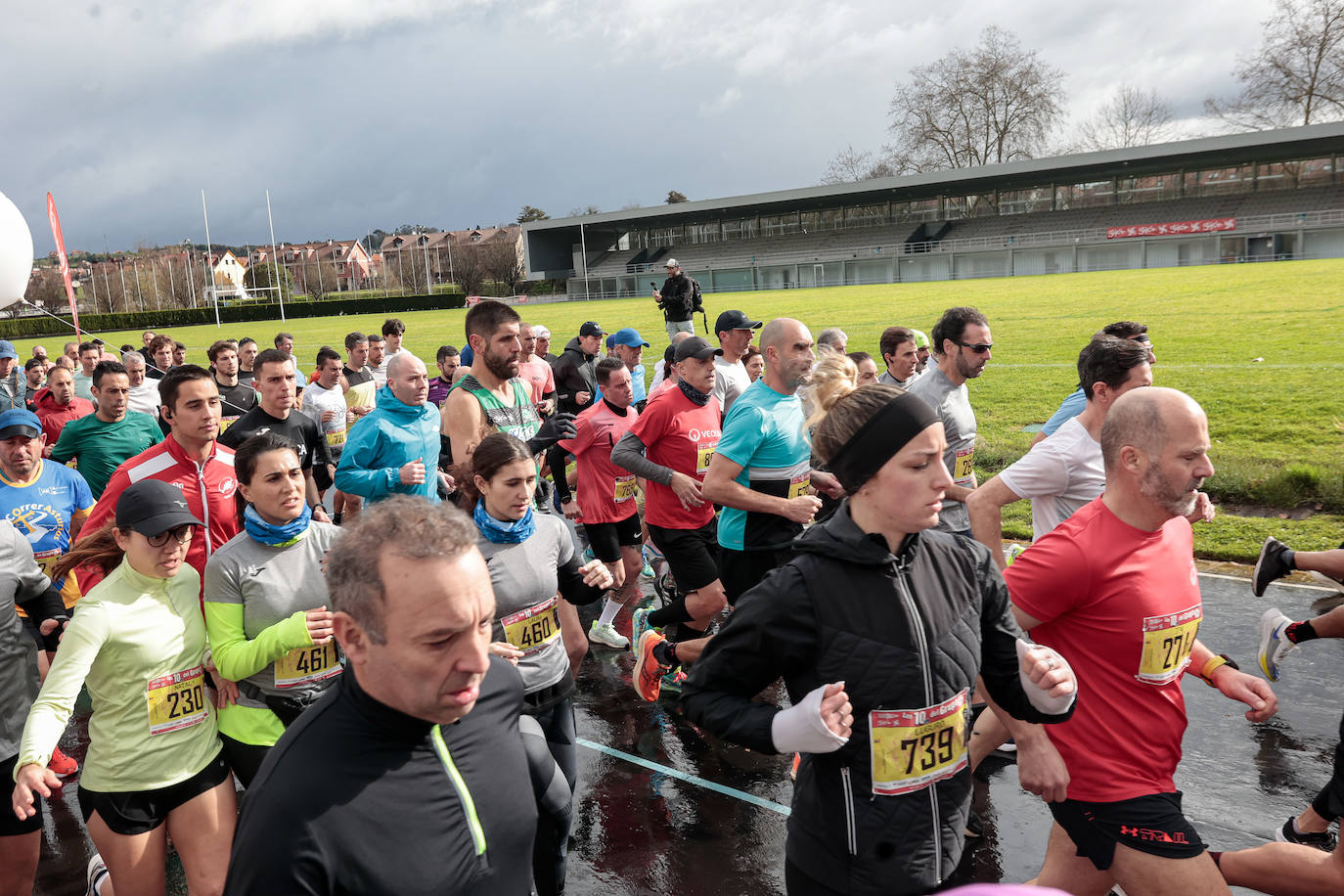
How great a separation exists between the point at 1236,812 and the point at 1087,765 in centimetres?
208

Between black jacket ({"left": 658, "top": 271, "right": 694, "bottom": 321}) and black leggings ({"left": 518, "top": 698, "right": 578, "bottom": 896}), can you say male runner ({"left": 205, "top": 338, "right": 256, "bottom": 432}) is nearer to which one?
black leggings ({"left": 518, "top": 698, "right": 578, "bottom": 896})

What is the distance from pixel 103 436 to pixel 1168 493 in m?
7.39

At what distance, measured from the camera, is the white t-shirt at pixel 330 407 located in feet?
36.3

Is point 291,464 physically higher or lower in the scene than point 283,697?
higher

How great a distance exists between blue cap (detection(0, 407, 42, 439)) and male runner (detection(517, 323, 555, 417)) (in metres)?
5.09

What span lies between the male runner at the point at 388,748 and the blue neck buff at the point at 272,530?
196 cm

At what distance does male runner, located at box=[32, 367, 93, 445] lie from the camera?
9469mm

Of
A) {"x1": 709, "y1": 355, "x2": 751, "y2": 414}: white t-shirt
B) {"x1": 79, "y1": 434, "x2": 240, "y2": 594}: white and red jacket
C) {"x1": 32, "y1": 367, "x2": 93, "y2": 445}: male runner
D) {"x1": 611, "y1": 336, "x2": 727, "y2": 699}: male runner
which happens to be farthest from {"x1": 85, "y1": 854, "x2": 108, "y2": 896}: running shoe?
{"x1": 32, "y1": 367, "x2": 93, "y2": 445}: male runner

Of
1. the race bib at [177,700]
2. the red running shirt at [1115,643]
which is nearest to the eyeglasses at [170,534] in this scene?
the race bib at [177,700]

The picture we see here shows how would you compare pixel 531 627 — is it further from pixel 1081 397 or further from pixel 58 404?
pixel 58 404

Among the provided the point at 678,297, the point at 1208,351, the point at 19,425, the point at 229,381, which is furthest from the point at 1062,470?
the point at 1208,351

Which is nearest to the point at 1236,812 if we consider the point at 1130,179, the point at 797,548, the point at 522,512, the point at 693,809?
the point at 693,809

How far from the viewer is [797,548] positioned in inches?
95.3

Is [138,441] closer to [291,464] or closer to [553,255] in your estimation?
[291,464]
